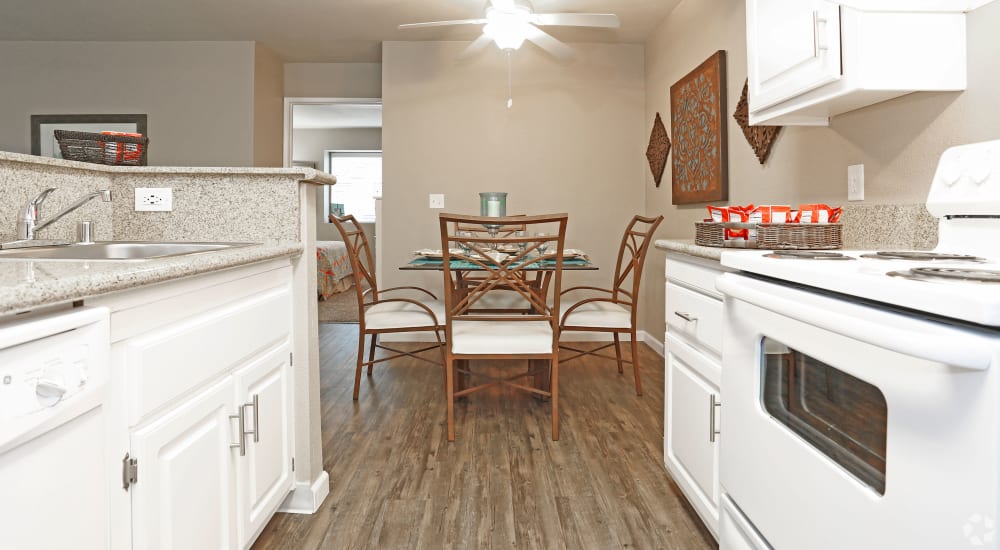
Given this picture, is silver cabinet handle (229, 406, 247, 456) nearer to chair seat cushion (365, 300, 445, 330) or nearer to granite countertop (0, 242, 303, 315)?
granite countertop (0, 242, 303, 315)

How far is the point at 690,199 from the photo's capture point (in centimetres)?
394

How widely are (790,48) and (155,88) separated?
5176 millimetres

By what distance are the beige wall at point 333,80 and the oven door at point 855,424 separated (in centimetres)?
505

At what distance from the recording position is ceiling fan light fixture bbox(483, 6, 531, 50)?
3.28 metres

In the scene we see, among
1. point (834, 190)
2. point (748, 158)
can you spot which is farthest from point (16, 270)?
point (748, 158)

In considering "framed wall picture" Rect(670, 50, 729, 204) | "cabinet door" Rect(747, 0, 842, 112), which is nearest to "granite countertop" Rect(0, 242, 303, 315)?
"cabinet door" Rect(747, 0, 842, 112)

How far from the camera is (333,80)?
5.76m

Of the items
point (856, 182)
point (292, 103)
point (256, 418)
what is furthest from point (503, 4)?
point (292, 103)

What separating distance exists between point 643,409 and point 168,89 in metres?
4.72

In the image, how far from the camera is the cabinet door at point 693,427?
1.69 metres

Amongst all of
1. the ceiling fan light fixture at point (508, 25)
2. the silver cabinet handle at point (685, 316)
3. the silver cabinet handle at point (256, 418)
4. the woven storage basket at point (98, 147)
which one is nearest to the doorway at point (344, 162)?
the ceiling fan light fixture at point (508, 25)

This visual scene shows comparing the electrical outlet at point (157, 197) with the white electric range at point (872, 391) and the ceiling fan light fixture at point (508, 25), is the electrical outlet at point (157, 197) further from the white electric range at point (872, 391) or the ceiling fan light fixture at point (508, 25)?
the ceiling fan light fixture at point (508, 25)

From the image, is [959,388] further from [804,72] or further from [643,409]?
[643,409]

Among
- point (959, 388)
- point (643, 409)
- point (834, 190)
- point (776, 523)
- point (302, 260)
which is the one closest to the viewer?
point (959, 388)
